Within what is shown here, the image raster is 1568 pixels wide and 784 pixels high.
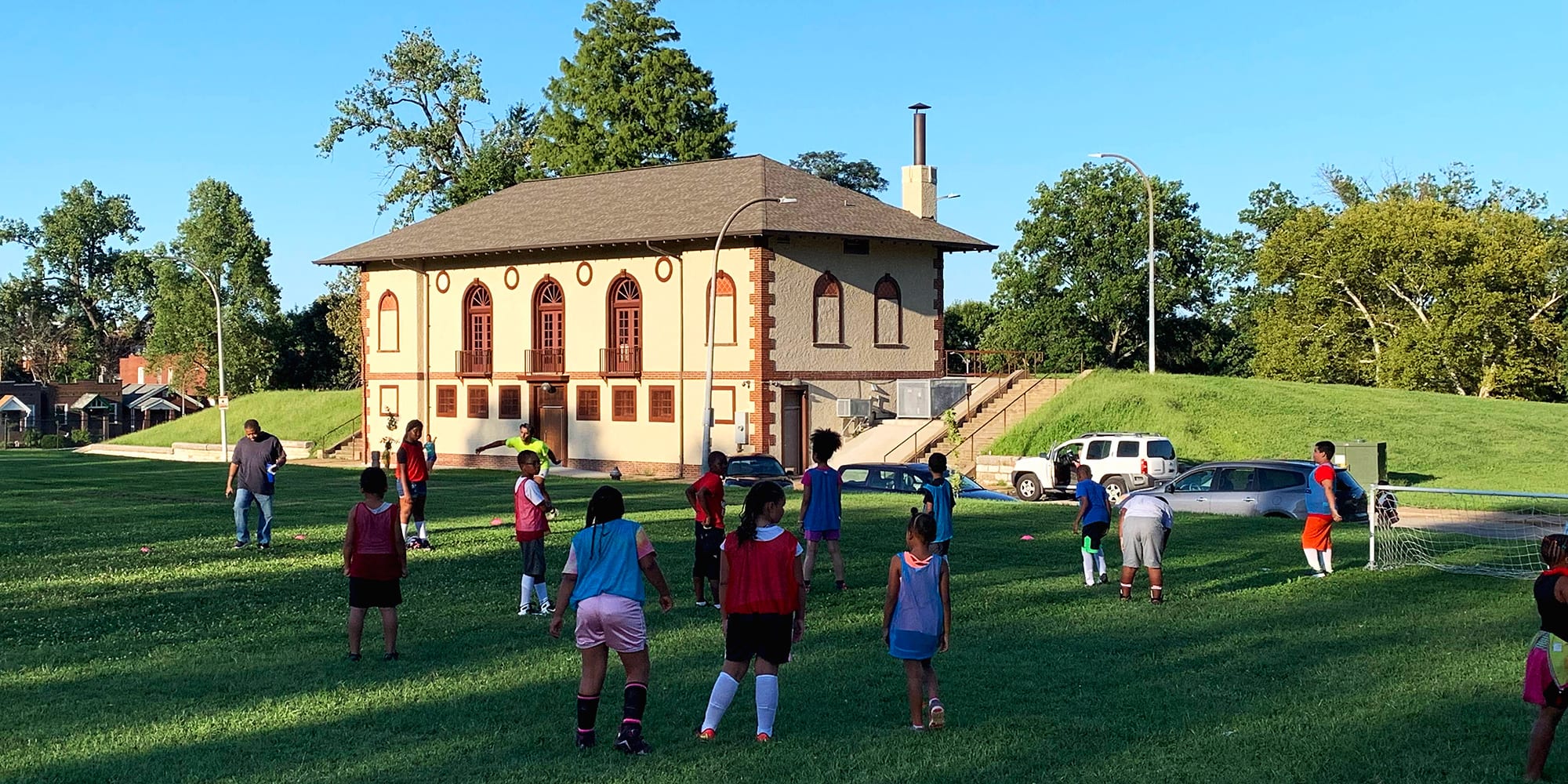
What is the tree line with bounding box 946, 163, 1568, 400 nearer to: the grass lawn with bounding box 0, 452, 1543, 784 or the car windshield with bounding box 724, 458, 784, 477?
the car windshield with bounding box 724, 458, 784, 477

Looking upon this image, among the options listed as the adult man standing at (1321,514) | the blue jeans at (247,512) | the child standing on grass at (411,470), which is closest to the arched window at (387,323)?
the blue jeans at (247,512)

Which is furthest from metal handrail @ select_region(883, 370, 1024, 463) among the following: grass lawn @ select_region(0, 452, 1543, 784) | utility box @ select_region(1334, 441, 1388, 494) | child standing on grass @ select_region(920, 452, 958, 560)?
child standing on grass @ select_region(920, 452, 958, 560)

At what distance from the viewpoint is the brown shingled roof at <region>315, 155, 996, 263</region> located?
46594 millimetres

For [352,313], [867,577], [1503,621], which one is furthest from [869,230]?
[352,313]

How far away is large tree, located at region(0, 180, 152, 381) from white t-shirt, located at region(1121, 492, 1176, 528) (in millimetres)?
111622

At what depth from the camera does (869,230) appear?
155ft

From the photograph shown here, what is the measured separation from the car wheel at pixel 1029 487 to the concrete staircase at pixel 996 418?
518cm

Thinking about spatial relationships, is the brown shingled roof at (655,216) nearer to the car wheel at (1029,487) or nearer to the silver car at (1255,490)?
the car wheel at (1029,487)

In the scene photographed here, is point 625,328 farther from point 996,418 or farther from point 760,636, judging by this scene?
point 760,636

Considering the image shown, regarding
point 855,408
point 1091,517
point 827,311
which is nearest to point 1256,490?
point 1091,517

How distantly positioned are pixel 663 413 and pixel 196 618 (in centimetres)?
3353

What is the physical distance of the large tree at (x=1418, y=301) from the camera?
Answer: 56.6 meters

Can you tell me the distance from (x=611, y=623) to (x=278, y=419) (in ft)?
223

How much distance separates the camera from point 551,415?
51.4m
